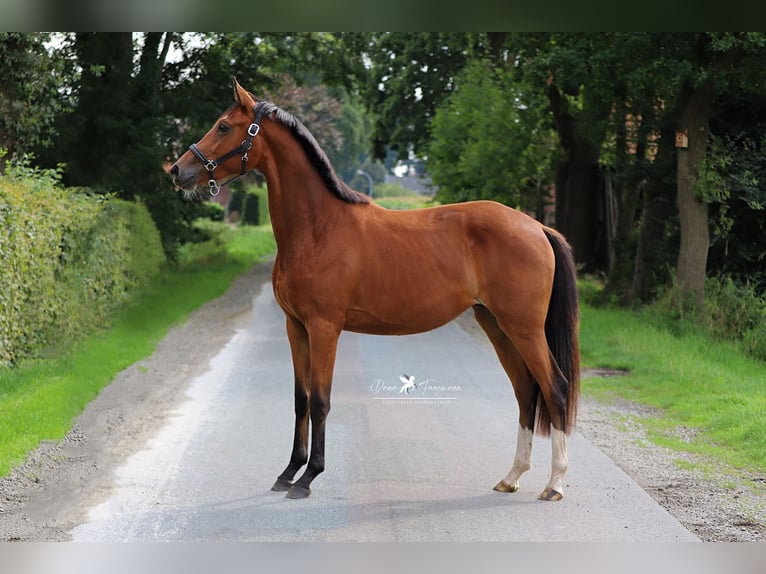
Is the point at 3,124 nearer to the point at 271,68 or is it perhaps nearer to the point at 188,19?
the point at 188,19

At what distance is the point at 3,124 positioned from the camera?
12.3 meters

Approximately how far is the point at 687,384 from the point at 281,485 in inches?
192

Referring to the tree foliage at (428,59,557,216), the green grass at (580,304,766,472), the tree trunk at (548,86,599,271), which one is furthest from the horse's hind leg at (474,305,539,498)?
the tree trunk at (548,86,599,271)

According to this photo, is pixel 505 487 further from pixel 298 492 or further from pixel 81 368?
pixel 81 368

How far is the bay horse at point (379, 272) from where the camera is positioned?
6.01 m

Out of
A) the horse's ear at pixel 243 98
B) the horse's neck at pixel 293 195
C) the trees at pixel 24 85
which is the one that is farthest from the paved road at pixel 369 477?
the trees at pixel 24 85

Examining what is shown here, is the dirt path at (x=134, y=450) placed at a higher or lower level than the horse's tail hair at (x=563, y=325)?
lower

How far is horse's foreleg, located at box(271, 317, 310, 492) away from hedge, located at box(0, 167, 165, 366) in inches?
141

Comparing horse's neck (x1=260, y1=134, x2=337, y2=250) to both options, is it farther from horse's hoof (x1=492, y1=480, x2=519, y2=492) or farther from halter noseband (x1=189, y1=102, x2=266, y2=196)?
horse's hoof (x1=492, y1=480, x2=519, y2=492)

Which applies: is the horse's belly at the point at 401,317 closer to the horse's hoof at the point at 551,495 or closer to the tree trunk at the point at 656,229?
the horse's hoof at the point at 551,495

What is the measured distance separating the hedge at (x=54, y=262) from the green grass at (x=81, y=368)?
0.25 meters

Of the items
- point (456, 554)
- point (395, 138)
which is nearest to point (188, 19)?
point (456, 554)

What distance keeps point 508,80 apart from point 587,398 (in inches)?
458

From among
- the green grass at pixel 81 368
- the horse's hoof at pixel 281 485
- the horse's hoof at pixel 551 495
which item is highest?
the horse's hoof at pixel 551 495
